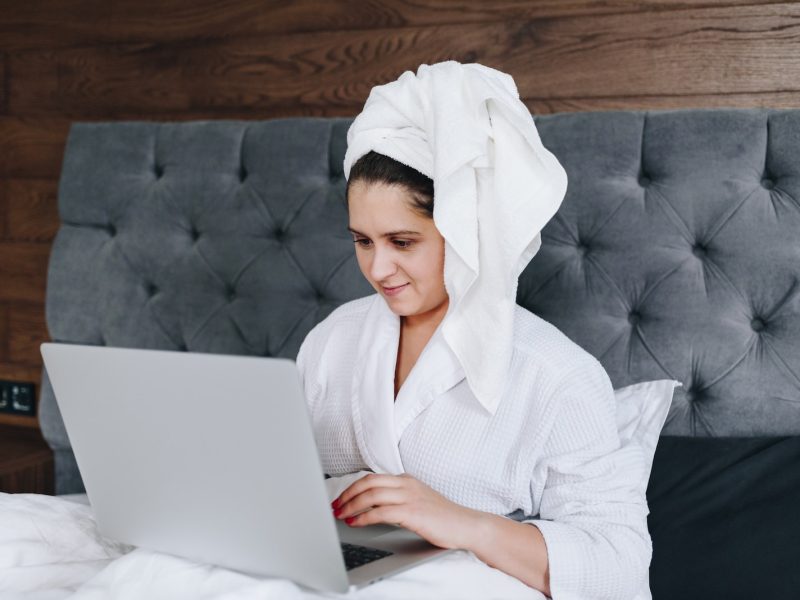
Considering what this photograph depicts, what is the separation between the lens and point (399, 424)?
137cm

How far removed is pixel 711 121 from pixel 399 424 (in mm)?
741

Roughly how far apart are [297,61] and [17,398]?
1218 millimetres

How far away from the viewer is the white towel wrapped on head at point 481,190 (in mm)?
1256

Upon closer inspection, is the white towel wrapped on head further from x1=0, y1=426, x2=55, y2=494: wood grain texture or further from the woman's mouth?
x1=0, y1=426, x2=55, y2=494: wood grain texture

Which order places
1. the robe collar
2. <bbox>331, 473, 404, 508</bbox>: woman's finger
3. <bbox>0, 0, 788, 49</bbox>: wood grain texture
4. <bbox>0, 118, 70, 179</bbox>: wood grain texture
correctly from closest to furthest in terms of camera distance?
<bbox>331, 473, 404, 508</bbox>: woman's finger → the robe collar → <bbox>0, 0, 788, 49</bbox>: wood grain texture → <bbox>0, 118, 70, 179</bbox>: wood grain texture

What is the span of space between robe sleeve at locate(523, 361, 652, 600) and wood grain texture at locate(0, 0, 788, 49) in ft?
2.84

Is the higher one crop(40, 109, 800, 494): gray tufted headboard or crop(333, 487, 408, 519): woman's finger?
crop(40, 109, 800, 494): gray tufted headboard

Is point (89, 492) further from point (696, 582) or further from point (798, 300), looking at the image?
point (798, 300)

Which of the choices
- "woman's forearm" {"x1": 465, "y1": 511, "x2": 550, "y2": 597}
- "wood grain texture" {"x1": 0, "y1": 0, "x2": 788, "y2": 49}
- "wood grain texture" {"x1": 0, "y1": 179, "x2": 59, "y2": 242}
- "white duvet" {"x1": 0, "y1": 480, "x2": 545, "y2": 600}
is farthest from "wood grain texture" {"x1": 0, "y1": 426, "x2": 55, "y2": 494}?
"woman's forearm" {"x1": 465, "y1": 511, "x2": 550, "y2": 597}

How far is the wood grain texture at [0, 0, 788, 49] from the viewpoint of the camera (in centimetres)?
186

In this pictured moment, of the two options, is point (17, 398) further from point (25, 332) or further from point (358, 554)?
point (358, 554)

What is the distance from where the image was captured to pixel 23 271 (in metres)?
2.54

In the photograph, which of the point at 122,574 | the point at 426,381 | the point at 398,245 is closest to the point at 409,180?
the point at 398,245

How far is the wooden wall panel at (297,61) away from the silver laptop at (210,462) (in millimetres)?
1088
